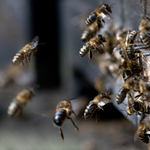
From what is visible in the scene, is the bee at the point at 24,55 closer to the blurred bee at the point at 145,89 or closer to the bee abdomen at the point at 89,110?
the bee abdomen at the point at 89,110

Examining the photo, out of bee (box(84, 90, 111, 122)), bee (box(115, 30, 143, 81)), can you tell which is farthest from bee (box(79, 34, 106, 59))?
bee (box(84, 90, 111, 122))

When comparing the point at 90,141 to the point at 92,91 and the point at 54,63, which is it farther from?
the point at 54,63

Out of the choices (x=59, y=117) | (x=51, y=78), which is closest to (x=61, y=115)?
(x=59, y=117)

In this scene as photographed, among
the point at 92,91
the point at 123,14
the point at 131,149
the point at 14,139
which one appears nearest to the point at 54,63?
the point at 92,91

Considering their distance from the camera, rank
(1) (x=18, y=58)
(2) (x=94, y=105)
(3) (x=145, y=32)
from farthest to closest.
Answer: (2) (x=94, y=105) → (1) (x=18, y=58) → (3) (x=145, y=32)

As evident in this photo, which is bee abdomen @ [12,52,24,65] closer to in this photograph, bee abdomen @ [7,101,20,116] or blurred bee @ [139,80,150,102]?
bee abdomen @ [7,101,20,116]

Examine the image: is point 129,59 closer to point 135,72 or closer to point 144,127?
point 135,72
